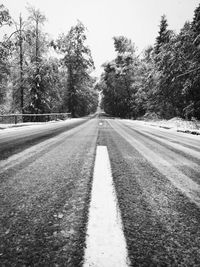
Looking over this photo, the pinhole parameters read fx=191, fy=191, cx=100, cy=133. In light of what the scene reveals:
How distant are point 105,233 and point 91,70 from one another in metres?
46.1

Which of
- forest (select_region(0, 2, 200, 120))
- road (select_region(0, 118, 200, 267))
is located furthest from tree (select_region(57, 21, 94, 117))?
road (select_region(0, 118, 200, 267))

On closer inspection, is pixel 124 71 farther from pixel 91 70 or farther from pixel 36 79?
pixel 36 79

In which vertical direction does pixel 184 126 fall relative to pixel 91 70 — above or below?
below

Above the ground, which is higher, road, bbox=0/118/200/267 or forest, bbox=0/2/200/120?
forest, bbox=0/2/200/120

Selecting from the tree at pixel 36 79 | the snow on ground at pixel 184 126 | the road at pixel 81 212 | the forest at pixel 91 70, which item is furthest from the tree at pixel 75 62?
the road at pixel 81 212

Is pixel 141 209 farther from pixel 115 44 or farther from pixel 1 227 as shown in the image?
pixel 115 44

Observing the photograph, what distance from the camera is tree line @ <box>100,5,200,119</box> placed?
56.6 feet

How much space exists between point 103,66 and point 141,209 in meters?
50.3

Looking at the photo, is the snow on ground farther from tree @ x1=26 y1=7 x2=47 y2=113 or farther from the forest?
tree @ x1=26 y1=7 x2=47 y2=113

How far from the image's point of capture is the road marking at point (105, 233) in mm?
861

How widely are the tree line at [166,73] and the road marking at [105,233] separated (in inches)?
620

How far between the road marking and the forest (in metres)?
12.8

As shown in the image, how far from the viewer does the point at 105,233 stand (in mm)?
1066

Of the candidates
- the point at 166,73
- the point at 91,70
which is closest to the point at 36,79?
the point at 166,73
